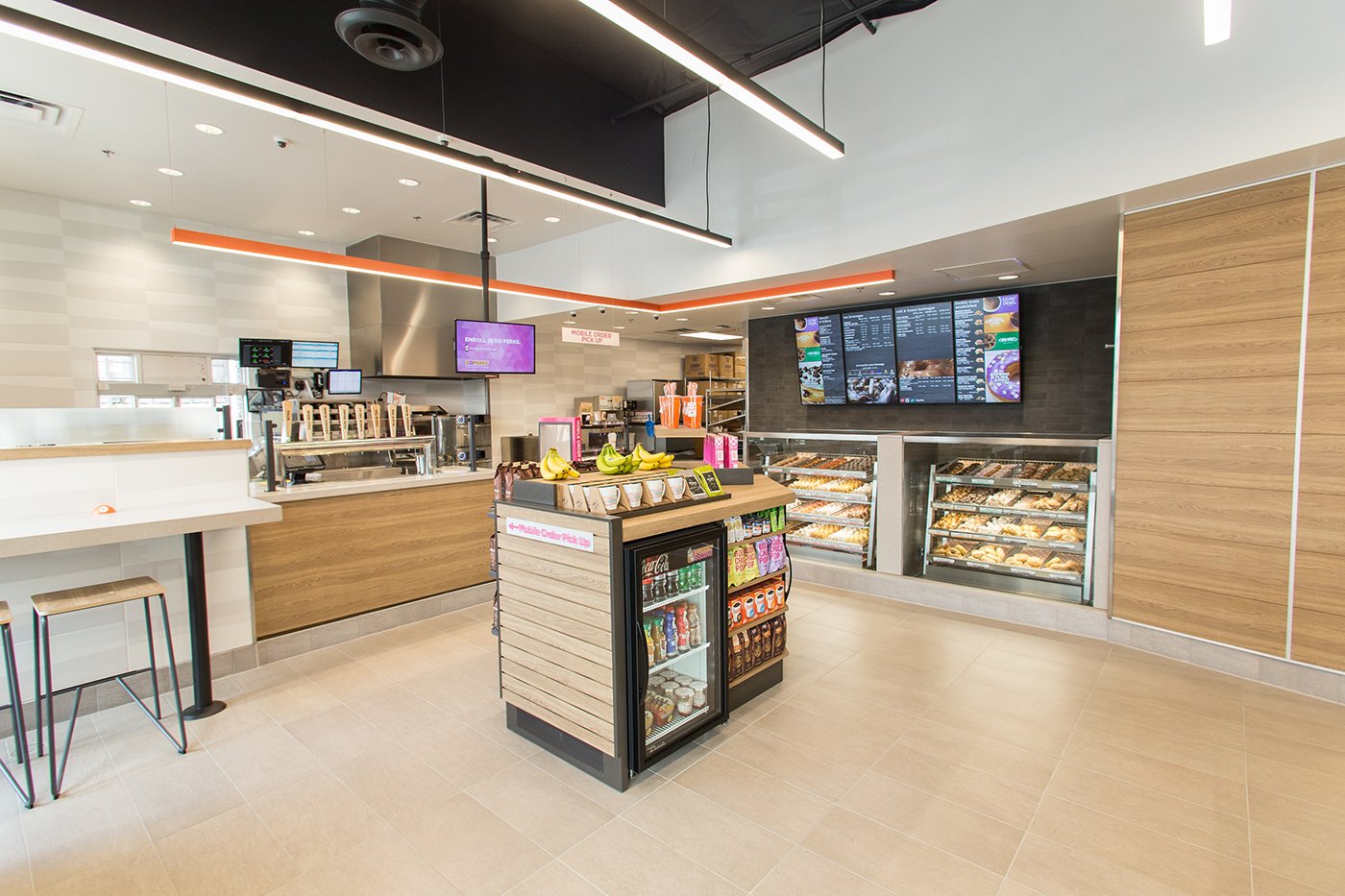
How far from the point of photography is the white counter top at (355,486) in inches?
165

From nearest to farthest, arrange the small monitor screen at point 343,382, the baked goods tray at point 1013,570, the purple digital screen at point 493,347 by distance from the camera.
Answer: the baked goods tray at point 1013,570, the purple digital screen at point 493,347, the small monitor screen at point 343,382

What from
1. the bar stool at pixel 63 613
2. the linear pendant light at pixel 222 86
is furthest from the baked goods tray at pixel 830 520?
the bar stool at pixel 63 613

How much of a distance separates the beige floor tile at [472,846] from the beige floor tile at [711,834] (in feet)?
1.47

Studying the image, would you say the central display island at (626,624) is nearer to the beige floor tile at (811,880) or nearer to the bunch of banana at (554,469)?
the bunch of banana at (554,469)

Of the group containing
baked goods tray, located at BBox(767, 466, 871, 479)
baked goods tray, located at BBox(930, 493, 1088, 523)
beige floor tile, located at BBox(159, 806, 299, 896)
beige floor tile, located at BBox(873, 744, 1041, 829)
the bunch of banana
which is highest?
the bunch of banana

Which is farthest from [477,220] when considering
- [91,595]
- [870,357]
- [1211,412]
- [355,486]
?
[1211,412]

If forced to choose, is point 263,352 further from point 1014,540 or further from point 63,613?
point 1014,540

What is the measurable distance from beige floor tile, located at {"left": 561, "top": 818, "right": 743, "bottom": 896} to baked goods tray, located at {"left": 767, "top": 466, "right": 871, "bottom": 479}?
4.27 m

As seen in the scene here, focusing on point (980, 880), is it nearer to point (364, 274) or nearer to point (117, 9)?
point (117, 9)

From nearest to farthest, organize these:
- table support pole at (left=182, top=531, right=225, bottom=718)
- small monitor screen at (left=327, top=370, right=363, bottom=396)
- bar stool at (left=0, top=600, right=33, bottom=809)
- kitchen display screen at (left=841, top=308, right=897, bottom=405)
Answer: bar stool at (left=0, top=600, right=33, bottom=809) < table support pole at (left=182, top=531, right=225, bottom=718) < kitchen display screen at (left=841, top=308, right=897, bottom=405) < small monitor screen at (left=327, top=370, right=363, bottom=396)

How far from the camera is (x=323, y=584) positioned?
14.4ft

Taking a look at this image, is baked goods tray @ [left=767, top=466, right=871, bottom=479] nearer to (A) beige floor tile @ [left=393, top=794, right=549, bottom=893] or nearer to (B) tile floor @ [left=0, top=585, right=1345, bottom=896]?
(B) tile floor @ [left=0, top=585, right=1345, bottom=896]

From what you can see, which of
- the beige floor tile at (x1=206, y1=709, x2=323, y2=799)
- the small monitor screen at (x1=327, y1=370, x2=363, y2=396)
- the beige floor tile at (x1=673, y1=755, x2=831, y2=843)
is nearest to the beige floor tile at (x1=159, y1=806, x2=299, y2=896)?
the beige floor tile at (x1=206, y1=709, x2=323, y2=799)

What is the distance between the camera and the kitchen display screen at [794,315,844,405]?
22.0ft
